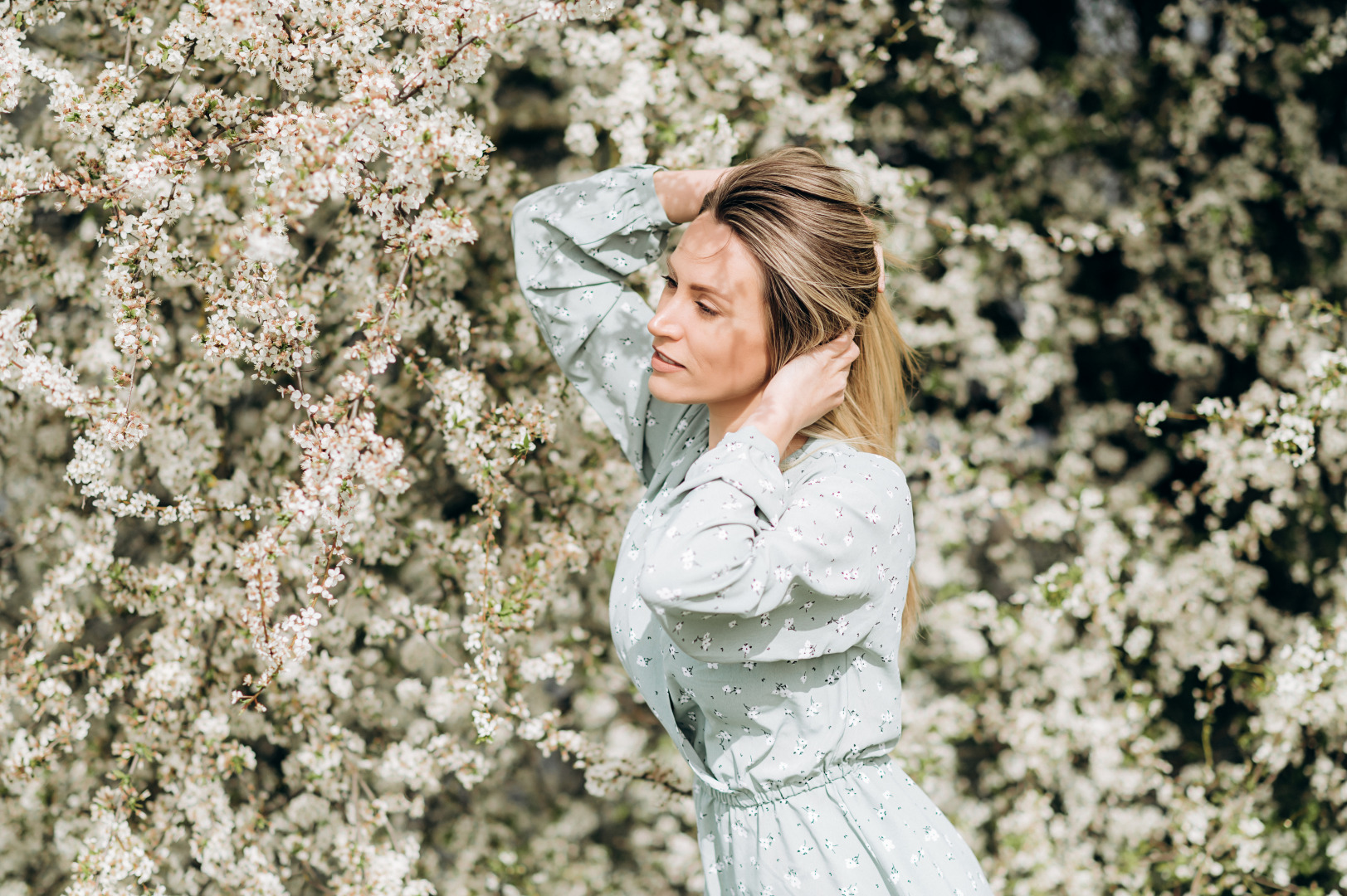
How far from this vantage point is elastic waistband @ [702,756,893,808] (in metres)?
1.67

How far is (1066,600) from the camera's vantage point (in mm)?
2715

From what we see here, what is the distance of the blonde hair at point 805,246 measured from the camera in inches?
65.9

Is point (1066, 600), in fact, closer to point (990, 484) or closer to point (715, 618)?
point (990, 484)

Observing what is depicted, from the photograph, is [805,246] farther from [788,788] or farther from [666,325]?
[788,788]

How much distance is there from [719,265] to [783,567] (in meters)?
0.53

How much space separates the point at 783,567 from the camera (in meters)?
1.51

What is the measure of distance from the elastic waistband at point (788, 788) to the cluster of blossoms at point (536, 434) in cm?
57

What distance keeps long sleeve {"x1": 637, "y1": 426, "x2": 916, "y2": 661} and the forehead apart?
0.24m

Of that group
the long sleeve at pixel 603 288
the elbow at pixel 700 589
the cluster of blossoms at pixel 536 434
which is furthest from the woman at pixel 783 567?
the cluster of blossoms at pixel 536 434

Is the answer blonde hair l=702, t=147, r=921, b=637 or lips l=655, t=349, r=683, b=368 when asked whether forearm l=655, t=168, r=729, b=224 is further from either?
lips l=655, t=349, r=683, b=368

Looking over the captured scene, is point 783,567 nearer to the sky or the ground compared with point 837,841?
nearer to the sky

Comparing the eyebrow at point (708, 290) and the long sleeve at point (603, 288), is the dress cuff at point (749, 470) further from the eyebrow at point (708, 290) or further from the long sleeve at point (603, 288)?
the long sleeve at point (603, 288)

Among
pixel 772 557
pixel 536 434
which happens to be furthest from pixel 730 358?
pixel 536 434

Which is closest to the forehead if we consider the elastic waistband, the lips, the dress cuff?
the lips
